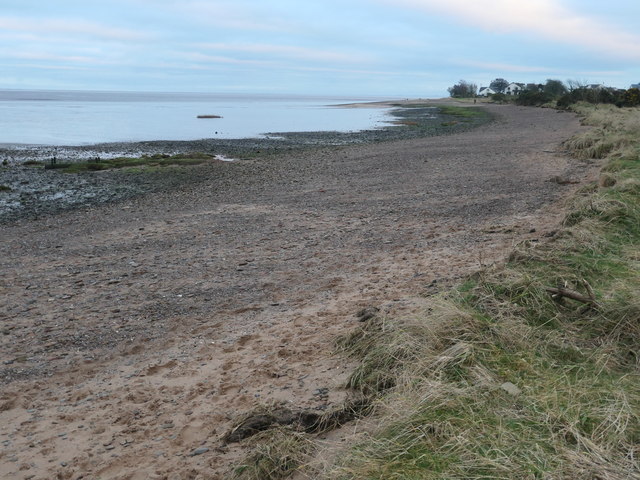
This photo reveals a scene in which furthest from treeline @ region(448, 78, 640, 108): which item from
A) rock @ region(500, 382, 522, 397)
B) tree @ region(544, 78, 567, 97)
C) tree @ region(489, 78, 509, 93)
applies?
rock @ region(500, 382, 522, 397)

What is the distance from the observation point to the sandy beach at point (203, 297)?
3.74 m

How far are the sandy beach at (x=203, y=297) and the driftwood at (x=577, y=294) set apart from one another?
1.12 m

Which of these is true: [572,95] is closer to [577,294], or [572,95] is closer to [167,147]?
[167,147]

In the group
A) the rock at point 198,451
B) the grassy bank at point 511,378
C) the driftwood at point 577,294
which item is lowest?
the rock at point 198,451

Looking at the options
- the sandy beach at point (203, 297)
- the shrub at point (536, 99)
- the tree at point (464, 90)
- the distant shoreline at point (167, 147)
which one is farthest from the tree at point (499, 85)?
the sandy beach at point (203, 297)

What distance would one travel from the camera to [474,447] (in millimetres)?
2699

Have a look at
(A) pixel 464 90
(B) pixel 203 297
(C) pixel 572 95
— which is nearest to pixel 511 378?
(B) pixel 203 297

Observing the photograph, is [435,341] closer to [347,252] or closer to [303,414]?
[303,414]

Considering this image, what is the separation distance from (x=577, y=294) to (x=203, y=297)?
345cm

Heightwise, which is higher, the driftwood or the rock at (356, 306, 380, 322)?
the driftwood

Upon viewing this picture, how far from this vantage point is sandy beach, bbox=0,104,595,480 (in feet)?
12.3

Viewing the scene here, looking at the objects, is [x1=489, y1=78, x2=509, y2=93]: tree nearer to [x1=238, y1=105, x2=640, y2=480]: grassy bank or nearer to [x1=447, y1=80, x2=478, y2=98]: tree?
[x1=447, y1=80, x2=478, y2=98]: tree

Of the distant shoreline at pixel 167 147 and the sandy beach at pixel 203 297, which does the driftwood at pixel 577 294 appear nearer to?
the sandy beach at pixel 203 297

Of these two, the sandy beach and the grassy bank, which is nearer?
the grassy bank
